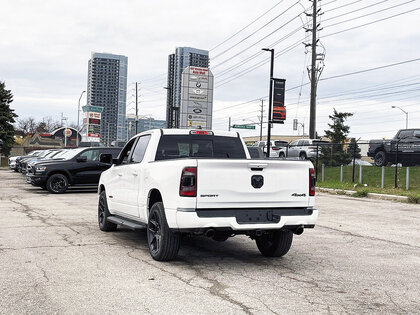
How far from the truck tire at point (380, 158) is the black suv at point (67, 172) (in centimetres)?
1383

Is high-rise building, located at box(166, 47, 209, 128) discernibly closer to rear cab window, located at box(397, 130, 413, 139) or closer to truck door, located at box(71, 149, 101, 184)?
rear cab window, located at box(397, 130, 413, 139)

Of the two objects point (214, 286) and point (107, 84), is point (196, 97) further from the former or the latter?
point (107, 84)

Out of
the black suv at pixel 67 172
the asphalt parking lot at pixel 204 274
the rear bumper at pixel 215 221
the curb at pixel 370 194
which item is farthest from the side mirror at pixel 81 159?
the rear bumper at pixel 215 221

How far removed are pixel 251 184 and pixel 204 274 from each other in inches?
49.7

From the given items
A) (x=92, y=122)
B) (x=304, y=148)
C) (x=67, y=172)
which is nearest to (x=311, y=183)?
(x=67, y=172)

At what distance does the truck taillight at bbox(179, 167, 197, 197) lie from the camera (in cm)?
598

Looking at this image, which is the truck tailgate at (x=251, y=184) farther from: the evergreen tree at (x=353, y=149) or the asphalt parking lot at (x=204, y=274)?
the evergreen tree at (x=353, y=149)

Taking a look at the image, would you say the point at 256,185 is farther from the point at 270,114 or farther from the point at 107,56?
the point at 107,56

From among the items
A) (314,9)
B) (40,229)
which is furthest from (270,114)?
(40,229)

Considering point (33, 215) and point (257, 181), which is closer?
point (257, 181)

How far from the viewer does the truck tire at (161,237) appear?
20.9 ft

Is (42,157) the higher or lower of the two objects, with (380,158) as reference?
lower

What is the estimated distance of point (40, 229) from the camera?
31.2 feet

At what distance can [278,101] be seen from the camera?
31078 mm
